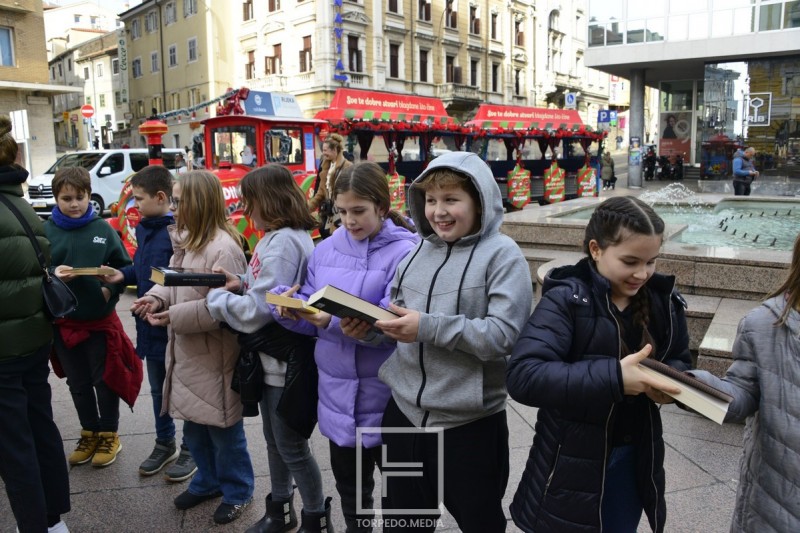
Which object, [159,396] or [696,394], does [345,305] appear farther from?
[159,396]

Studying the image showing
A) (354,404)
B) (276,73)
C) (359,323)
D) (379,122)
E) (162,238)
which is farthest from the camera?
(276,73)

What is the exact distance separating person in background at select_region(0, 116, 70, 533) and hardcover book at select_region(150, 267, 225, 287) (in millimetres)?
538

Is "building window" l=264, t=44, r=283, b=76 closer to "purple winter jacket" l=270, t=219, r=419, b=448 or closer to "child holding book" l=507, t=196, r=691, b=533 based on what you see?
"purple winter jacket" l=270, t=219, r=419, b=448

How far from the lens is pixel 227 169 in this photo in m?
10.6

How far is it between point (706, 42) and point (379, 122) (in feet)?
49.0

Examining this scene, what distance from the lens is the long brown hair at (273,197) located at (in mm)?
2943

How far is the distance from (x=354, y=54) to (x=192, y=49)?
40.2 ft

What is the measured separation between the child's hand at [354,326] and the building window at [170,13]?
46665mm

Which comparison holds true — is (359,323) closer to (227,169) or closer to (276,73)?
(227,169)

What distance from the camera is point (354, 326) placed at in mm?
2240

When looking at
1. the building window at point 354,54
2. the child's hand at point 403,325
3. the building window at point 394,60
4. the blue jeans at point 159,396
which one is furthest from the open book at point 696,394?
the building window at point 394,60

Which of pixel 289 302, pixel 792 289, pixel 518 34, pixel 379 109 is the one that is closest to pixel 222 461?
pixel 289 302

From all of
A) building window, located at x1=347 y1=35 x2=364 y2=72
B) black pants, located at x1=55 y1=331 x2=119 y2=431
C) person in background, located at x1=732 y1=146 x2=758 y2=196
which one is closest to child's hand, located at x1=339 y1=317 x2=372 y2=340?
black pants, located at x1=55 y1=331 x2=119 y2=431

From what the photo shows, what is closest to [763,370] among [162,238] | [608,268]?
[608,268]
